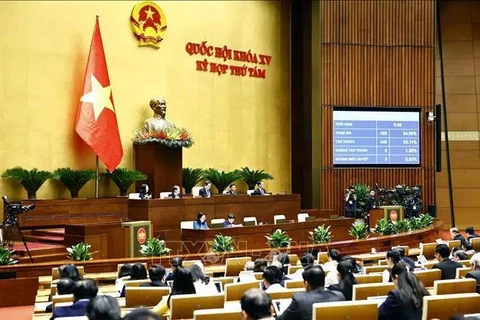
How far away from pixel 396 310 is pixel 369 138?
546 inches

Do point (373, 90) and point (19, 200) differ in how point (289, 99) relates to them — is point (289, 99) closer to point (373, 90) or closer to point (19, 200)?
point (373, 90)

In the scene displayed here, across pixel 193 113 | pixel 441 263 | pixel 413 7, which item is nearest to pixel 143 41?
pixel 193 113

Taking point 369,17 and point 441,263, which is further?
point 369,17

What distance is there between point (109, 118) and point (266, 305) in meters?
11.5

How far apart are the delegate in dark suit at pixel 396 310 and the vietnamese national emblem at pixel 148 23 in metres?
12.4

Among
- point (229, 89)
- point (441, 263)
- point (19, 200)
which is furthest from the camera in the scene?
point (229, 89)

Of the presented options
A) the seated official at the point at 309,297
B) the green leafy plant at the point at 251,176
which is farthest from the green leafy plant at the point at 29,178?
the seated official at the point at 309,297

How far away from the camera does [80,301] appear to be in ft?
15.1

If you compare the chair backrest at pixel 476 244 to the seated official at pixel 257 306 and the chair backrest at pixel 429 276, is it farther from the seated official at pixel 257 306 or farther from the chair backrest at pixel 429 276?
the seated official at pixel 257 306

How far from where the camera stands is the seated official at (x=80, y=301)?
4586mm

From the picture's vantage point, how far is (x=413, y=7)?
61.8 feet

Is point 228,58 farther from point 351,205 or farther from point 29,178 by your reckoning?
point 29,178

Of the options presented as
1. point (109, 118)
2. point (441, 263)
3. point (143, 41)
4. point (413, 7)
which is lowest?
point (441, 263)

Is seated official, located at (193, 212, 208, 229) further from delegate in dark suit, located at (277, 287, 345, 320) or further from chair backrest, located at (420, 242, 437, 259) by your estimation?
delegate in dark suit, located at (277, 287, 345, 320)
